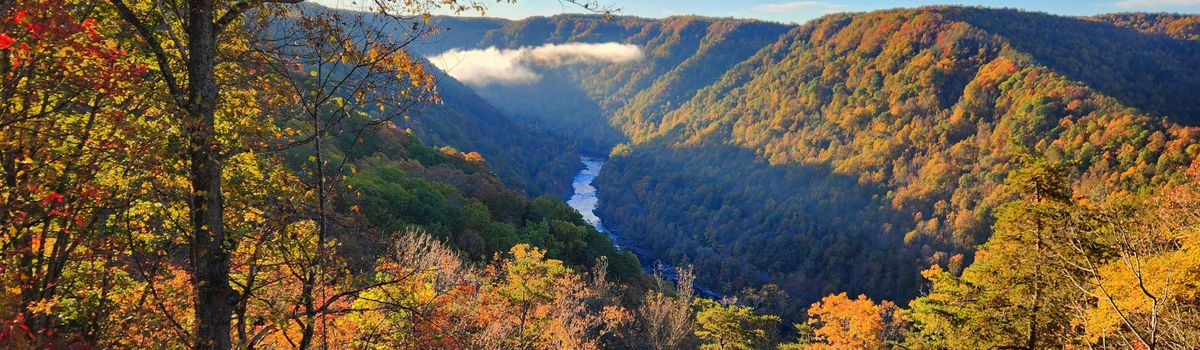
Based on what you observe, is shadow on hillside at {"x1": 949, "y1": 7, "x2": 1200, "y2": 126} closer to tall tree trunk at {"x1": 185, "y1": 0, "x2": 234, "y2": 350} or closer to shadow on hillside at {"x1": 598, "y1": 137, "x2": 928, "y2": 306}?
shadow on hillside at {"x1": 598, "y1": 137, "x2": 928, "y2": 306}

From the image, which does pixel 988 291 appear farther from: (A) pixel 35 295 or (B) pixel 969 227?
(B) pixel 969 227

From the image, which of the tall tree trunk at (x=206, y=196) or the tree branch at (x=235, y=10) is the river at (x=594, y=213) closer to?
the tall tree trunk at (x=206, y=196)

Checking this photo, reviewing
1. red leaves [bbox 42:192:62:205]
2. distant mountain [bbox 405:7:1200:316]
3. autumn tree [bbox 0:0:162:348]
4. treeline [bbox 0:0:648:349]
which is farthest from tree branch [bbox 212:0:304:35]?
distant mountain [bbox 405:7:1200:316]

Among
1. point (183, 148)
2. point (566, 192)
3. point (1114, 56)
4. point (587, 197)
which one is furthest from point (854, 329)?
point (1114, 56)

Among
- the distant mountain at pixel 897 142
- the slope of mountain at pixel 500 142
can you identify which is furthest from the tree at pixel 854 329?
the slope of mountain at pixel 500 142

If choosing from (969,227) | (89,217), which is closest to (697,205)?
(969,227)
